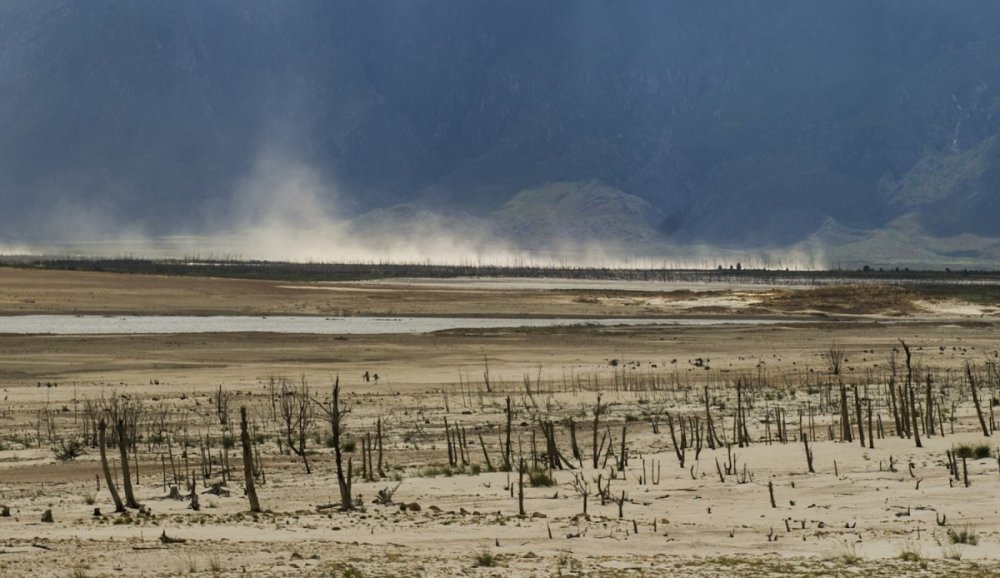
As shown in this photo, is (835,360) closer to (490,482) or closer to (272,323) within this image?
(490,482)

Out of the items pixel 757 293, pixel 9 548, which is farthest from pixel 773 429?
pixel 757 293

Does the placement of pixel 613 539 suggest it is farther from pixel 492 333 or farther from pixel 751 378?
pixel 492 333

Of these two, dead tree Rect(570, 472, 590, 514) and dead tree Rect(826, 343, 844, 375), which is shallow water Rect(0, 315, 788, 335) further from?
dead tree Rect(570, 472, 590, 514)

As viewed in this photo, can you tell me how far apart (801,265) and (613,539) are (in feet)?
593

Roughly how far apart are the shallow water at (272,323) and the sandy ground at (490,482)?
1116 cm

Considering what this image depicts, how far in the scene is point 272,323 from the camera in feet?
217

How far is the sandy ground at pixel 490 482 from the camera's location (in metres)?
16.1

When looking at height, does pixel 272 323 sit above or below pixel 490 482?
above

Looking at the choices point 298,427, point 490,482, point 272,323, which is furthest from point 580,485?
point 272,323

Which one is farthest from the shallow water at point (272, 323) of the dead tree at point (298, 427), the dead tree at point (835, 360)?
the dead tree at point (298, 427)

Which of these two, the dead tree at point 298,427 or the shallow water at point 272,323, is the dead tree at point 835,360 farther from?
the shallow water at point 272,323

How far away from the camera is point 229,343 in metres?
53.8

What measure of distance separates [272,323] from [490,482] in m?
46.1

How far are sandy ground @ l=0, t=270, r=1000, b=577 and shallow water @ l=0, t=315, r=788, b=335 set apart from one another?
11159mm
